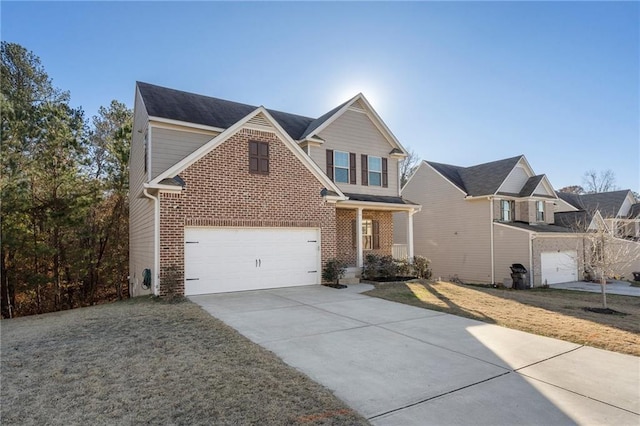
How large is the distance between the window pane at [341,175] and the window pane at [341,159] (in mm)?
232

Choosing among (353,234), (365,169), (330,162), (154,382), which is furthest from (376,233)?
(154,382)

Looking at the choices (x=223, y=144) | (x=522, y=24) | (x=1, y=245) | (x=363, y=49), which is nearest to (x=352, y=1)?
(x=363, y=49)

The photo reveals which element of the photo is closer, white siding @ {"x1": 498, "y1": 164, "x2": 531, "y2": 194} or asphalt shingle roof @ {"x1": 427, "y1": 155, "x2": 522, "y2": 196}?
asphalt shingle roof @ {"x1": 427, "y1": 155, "x2": 522, "y2": 196}

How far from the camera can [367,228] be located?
17.1m

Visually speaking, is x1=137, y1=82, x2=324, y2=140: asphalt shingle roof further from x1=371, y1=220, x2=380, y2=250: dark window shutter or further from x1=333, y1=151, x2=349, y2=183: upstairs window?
x1=371, y1=220, x2=380, y2=250: dark window shutter

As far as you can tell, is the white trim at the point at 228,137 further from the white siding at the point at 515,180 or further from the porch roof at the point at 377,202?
the white siding at the point at 515,180

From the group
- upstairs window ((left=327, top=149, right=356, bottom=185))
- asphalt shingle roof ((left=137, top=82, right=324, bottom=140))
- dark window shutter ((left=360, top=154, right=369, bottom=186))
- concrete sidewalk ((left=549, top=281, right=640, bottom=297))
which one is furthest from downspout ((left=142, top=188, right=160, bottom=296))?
concrete sidewalk ((left=549, top=281, right=640, bottom=297))

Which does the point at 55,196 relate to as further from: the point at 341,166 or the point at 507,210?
the point at 507,210

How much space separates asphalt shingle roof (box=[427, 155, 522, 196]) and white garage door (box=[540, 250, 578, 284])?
4.96m

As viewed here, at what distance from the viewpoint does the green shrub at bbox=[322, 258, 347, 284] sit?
12.6m

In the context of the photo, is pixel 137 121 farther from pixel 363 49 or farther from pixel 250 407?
pixel 250 407

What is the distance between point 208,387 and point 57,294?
21.7 meters

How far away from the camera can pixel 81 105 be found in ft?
63.2

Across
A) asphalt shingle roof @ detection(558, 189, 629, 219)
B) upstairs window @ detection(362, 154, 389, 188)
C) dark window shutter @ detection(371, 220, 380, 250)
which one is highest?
upstairs window @ detection(362, 154, 389, 188)
